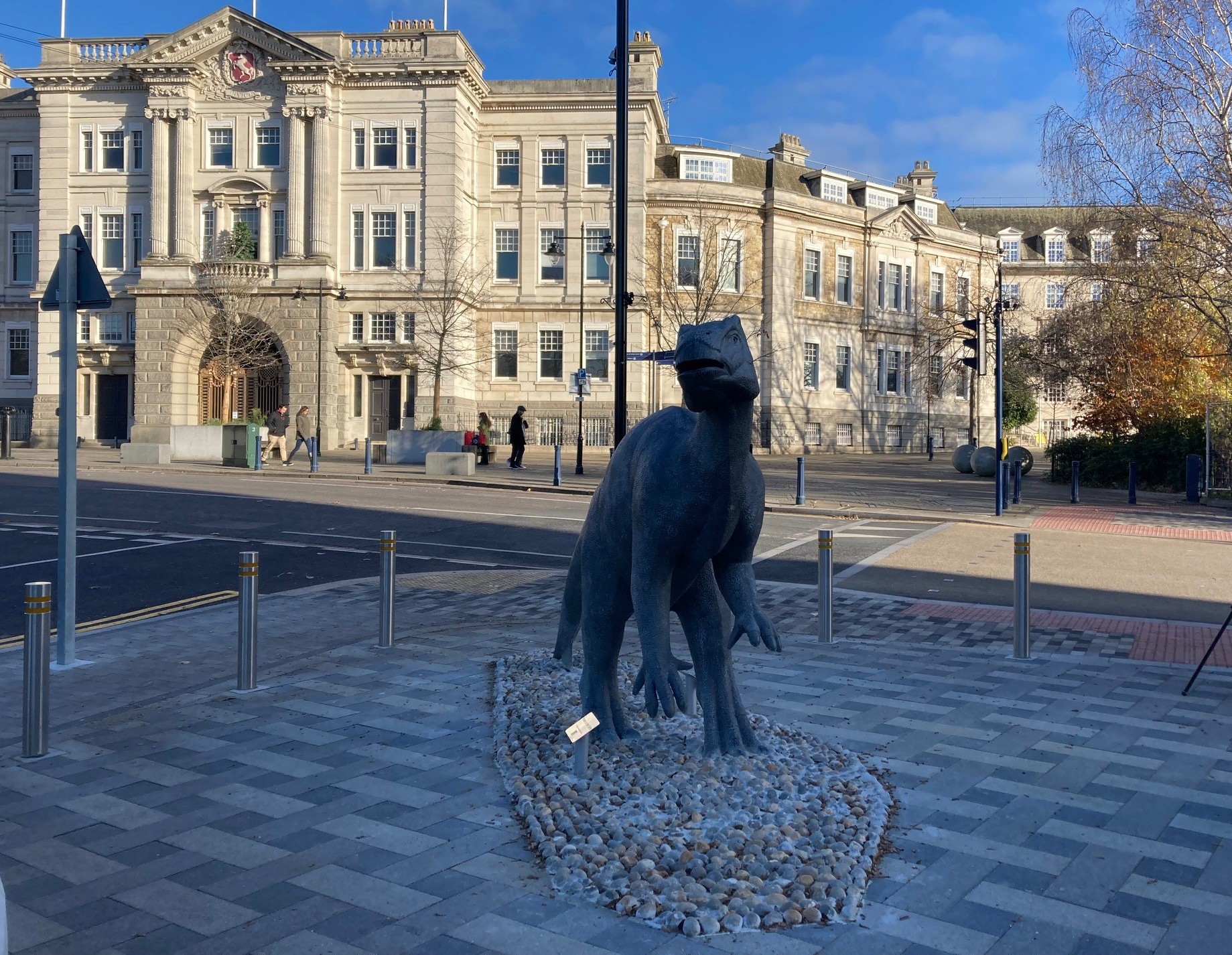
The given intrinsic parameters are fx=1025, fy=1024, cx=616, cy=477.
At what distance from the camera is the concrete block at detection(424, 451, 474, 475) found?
92.0 feet

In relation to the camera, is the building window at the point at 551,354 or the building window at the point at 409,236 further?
Result: the building window at the point at 551,354

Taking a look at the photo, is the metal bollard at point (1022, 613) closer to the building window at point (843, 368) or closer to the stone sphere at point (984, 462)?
the stone sphere at point (984, 462)

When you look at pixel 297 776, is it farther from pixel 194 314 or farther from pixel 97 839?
pixel 194 314

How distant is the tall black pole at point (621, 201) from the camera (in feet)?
51.3

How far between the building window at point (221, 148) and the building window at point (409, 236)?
288 inches

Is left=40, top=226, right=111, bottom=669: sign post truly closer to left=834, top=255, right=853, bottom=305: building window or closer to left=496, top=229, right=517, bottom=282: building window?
left=496, top=229, right=517, bottom=282: building window

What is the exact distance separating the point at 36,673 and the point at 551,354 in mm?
38065

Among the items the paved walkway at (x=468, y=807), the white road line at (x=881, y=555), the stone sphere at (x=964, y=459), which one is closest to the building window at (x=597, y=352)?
the stone sphere at (x=964, y=459)

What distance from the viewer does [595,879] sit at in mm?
3941

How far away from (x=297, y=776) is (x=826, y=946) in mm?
2818

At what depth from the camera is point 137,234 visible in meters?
42.4

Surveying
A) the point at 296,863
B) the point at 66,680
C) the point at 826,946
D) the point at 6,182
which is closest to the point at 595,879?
the point at 826,946

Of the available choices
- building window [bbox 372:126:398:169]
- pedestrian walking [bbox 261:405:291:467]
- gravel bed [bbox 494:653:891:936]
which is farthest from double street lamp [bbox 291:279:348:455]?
gravel bed [bbox 494:653:891:936]

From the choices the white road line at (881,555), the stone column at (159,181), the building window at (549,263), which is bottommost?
the white road line at (881,555)
